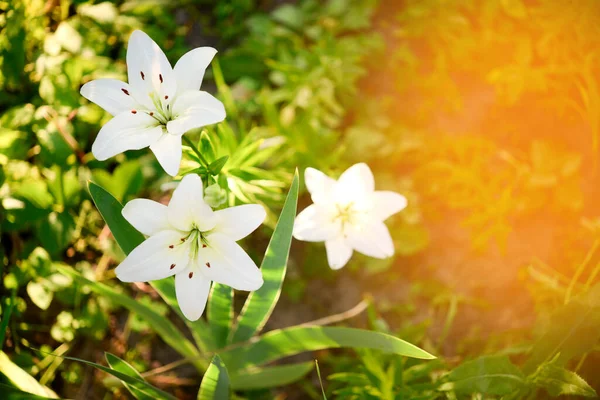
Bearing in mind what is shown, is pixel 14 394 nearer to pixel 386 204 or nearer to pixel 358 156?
pixel 386 204

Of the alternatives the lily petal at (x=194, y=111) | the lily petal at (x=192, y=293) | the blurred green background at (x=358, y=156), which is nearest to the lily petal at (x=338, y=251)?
the blurred green background at (x=358, y=156)

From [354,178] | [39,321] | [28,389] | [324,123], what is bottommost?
[39,321]

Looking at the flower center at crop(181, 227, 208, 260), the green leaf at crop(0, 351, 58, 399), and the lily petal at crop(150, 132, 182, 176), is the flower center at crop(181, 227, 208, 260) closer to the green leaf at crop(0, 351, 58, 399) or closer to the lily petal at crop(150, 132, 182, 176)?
the lily petal at crop(150, 132, 182, 176)

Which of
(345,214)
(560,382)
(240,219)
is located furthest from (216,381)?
(560,382)

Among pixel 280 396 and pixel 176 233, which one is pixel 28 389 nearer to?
pixel 176 233

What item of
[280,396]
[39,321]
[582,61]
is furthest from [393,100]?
[39,321]

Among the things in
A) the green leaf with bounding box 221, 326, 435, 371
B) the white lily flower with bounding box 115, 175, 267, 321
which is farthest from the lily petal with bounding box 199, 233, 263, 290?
the green leaf with bounding box 221, 326, 435, 371
